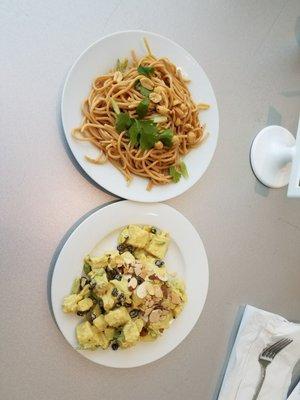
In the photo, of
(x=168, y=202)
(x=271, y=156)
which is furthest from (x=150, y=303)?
(x=271, y=156)

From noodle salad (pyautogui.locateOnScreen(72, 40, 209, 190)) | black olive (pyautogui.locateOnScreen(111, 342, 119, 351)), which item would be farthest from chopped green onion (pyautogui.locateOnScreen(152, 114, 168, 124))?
black olive (pyautogui.locateOnScreen(111, 342, 119, 351))

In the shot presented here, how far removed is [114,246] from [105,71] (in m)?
0.45

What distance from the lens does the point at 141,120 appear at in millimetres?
1037

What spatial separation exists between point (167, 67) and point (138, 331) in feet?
2.24

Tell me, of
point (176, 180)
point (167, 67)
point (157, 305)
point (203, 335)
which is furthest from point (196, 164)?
point (203, 335)

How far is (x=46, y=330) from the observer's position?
100 cm

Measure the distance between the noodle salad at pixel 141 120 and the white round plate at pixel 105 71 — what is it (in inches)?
0.6

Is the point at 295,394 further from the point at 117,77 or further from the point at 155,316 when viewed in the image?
the point at 117,77

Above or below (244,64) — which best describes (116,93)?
below

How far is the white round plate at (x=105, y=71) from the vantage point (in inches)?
38.4

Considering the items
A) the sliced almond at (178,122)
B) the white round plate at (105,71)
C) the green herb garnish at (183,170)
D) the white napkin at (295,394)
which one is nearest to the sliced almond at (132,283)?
the white round plate at (105,71)

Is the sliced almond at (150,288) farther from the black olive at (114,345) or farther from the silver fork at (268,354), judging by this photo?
the silver fork at (268,354)

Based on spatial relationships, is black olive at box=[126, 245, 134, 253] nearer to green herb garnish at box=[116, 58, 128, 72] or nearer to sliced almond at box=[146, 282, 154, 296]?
sliced almond at box=[146, 282, 154, 296]

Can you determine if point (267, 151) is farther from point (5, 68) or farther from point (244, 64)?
point (5, 68)
